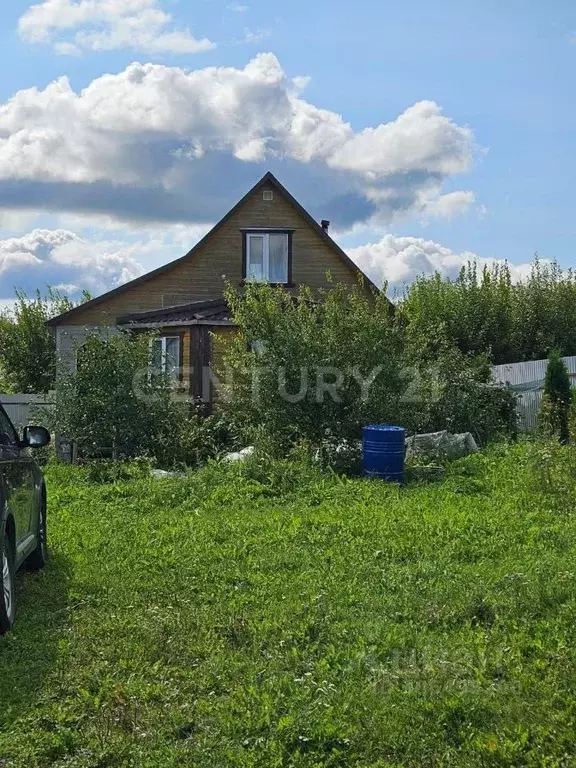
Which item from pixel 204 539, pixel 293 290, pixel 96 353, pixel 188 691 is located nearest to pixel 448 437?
pixel 96 353

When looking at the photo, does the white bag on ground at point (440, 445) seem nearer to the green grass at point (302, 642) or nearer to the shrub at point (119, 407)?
the shrub at point (119, 407)

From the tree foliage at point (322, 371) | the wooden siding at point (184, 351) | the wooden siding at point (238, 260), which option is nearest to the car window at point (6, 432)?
the tree foliage at point (322, 371)

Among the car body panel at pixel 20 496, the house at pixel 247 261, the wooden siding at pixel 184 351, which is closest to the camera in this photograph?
the car body panel at pixel 20 496

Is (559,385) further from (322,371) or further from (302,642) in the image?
(302,642)

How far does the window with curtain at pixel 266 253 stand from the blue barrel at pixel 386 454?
37.1 feet

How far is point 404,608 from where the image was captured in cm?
638

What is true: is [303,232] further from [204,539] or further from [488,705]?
[488,705]

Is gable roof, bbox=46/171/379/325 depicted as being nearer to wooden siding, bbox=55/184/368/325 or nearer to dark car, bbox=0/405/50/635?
wooden siding, bbox=55/184/368/325

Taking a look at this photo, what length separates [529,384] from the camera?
19844 millimetres

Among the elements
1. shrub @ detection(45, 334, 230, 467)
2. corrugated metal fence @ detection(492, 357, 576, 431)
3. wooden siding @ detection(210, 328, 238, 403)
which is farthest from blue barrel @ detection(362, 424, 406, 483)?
wooden siding @ detection(210, 328, 238, 403)

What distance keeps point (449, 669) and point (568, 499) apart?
584 centimetres

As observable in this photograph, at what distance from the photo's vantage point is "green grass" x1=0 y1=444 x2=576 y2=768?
4277 mm

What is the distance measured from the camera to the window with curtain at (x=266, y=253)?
23891 mm

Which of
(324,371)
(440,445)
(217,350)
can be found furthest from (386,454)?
(217,350)
